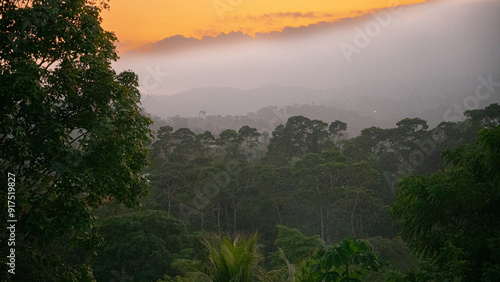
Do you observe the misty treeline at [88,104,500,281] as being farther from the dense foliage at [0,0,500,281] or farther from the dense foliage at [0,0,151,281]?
the dense foliage at [0,0,151,281]

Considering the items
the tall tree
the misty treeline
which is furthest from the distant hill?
the tall tree

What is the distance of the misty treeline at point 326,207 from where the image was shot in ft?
15.1

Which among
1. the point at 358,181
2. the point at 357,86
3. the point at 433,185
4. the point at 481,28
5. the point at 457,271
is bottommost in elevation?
the point at 358,181

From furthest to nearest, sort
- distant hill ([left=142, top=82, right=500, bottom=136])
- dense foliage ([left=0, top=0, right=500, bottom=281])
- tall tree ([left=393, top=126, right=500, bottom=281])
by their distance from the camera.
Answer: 1. distant hill ([left=142, top=82, right=500, bottom=136])
2. tall tree ([left=393, top=126, right=500, bottom=281])
3. dense foliage ([left=0, top=0, right=500, bottom=281])

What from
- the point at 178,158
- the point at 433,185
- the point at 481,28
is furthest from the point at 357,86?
the point at 433,185

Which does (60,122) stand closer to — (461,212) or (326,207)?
(461,212)

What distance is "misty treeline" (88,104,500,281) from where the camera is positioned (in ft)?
15.1

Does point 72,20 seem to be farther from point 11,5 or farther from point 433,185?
point 433,185

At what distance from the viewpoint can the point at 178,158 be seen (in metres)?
31.8

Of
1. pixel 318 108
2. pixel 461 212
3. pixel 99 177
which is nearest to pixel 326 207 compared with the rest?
pixel 461 212

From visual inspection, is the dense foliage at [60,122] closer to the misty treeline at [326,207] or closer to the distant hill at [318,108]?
the misty treeline at [326,207]

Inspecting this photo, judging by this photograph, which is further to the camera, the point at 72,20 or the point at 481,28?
the point at 481,28

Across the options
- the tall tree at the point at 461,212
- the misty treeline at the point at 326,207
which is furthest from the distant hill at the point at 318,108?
the tall tree at the point at 461,212

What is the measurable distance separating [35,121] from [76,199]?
94cm
